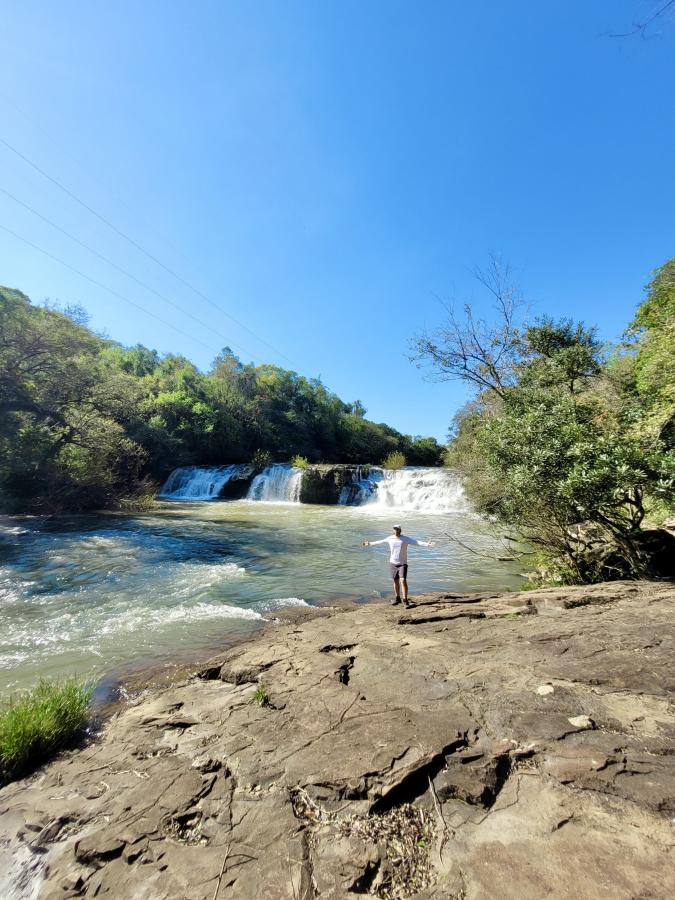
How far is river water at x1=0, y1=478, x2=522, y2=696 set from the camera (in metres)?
5.13

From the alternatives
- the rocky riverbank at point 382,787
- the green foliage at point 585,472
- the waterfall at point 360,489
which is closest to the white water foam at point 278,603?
the rocky riverbank at point 382,787

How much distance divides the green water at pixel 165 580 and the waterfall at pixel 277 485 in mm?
11126

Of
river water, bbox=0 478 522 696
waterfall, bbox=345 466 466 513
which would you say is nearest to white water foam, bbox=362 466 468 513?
waterfall, bbox=345 466 466 513

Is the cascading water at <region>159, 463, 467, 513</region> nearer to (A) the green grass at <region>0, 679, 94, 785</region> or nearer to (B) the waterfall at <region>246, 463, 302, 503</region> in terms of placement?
(B) the waterfall at <region>246, 463, 302, 503</region>

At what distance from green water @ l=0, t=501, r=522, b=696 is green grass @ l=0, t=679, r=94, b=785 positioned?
1424mm

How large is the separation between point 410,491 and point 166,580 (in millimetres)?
18466

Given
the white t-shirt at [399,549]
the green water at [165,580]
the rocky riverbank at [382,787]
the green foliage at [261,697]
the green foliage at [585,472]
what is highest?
the green foliage at [585,472]

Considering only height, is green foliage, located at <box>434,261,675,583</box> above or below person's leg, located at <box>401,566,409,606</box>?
above

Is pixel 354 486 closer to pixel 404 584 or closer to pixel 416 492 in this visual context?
pixel 416 492

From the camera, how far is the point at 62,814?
216cm

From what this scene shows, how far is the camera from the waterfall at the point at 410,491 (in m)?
22.6

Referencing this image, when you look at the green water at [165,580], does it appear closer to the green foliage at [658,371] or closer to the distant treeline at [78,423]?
the distant treeline at [78,423]

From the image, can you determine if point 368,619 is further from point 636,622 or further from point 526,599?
point 636,622

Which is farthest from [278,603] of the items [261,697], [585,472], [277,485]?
[277,485]
